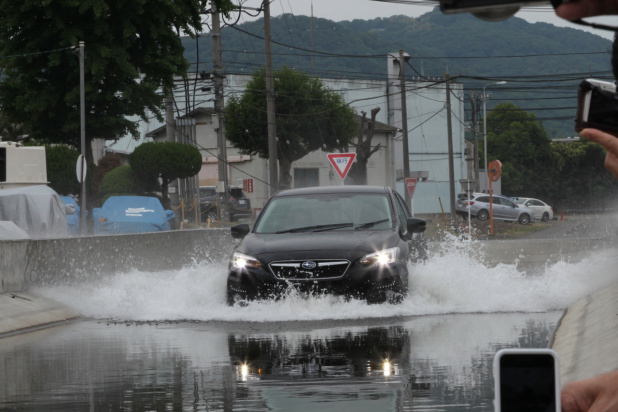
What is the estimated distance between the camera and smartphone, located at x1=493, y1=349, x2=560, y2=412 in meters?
1.70

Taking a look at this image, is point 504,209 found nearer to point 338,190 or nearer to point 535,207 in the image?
point 535,207

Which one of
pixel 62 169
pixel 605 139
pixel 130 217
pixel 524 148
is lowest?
pixel 524 148

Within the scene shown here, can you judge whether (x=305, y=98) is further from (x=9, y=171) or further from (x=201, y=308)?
(x=201, y=308)

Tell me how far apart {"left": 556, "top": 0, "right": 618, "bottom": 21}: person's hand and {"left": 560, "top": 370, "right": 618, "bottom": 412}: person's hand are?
623 mm

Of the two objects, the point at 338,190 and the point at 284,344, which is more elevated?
the point at 338,190

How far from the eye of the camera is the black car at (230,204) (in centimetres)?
5593

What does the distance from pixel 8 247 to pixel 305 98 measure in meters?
55.3

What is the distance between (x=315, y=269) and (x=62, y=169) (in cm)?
3150

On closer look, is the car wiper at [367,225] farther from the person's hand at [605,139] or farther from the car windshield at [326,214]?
the person's hand at [605,139]

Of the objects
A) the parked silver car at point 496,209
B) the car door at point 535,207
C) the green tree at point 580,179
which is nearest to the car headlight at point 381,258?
the parked silver car at point 496,209

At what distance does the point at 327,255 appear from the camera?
40.1ft

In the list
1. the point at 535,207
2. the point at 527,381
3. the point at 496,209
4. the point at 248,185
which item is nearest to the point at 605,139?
the point at 527,381

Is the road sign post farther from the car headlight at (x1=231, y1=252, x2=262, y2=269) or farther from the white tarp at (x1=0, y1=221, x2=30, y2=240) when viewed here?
the car headlight at (x1=231, y1=252, x2=262, y2=269)

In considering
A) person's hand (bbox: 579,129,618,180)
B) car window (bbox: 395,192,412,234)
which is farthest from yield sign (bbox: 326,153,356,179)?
person's hand (bbox: 579,129,618,180)
